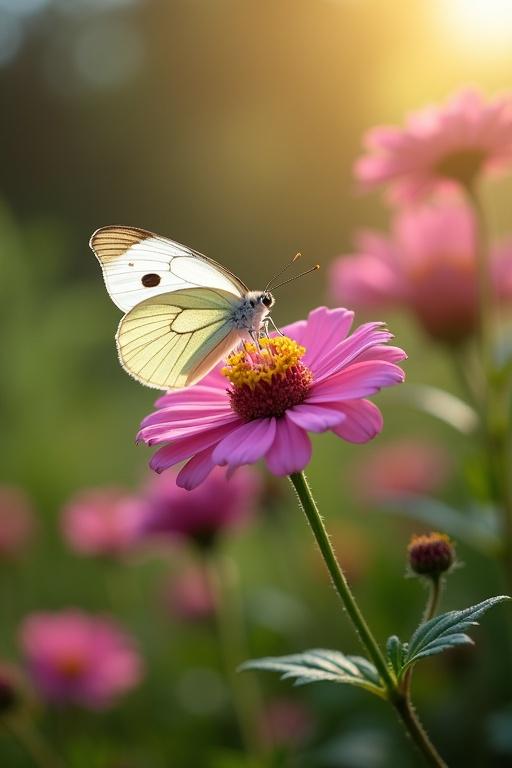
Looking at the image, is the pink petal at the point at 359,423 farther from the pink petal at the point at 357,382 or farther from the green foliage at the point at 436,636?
the green foliage at the point at 436,636

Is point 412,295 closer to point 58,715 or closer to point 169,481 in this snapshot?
point 169,481

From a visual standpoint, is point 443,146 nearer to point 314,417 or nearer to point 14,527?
point 314,417

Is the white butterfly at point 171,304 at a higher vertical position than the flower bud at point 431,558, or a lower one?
higher

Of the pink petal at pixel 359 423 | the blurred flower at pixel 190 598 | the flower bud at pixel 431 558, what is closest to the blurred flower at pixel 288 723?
the blurred flower at pixel 190 598

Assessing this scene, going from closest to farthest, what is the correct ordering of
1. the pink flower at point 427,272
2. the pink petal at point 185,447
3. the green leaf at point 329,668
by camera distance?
the green leaf at point 329,668 → the pink petal at point 185,447 → the pink flower at point 427,272

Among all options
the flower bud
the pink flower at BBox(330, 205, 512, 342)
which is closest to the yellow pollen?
the flower bud

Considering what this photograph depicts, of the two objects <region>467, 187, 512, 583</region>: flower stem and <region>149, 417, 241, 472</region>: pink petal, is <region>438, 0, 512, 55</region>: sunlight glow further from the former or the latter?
<region>149, 417, 241, 472</region>: pink petal

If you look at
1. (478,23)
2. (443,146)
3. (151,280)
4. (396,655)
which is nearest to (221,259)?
(478,23)
